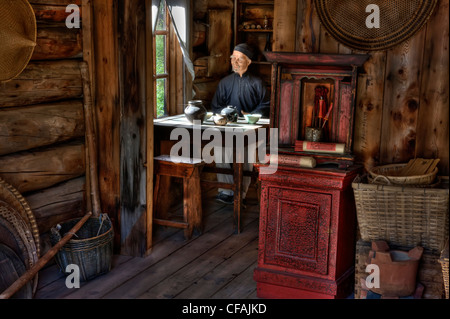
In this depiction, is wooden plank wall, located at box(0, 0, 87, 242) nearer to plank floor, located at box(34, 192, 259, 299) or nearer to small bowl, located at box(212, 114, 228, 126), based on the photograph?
plank floor, located at box(34, 192, 259, 299)

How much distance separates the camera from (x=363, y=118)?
4.04 meters

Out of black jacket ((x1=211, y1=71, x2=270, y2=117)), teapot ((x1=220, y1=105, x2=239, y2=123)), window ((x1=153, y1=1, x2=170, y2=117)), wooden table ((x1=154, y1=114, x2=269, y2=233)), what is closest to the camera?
wooden table ((x1=154, y1=114, x2=269, y2=233))

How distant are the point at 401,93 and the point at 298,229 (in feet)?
3.82

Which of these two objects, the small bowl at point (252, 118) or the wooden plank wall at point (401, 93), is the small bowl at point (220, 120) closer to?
the small bowl at point (252, 118)

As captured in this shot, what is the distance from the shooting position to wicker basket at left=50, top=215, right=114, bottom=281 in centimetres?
420

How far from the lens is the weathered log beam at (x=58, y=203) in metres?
4.33

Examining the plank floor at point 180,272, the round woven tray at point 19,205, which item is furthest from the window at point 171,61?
the round woven tray at point 19,205

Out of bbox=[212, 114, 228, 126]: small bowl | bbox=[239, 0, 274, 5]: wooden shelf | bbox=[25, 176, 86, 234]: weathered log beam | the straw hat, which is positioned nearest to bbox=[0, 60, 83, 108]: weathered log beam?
the straw hat

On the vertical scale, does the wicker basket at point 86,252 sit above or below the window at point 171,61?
below

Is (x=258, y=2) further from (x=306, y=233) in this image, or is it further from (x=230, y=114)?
(x=306, y=233)

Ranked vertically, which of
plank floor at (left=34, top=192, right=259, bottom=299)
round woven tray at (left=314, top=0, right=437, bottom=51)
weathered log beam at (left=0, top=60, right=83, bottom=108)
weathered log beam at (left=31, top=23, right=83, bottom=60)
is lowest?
plank floor at (left=34, top=192, right=259, bottom=299)

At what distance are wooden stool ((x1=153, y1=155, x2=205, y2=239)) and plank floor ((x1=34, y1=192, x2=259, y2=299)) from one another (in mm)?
149

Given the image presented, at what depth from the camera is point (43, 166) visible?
432cm

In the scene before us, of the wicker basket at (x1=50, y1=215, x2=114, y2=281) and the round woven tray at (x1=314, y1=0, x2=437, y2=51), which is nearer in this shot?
the round woven tray at (x1=314, y1=0, x2=437, y2=51)
